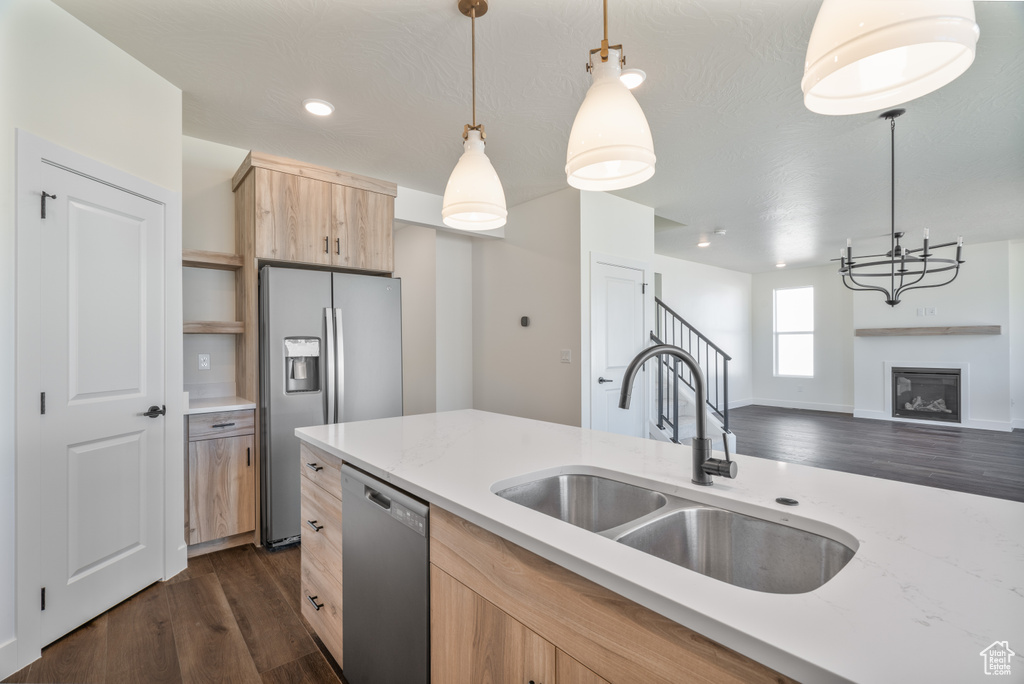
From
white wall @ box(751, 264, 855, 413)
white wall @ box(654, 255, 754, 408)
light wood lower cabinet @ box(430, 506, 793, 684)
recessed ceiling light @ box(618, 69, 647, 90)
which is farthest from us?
white wall @ box(751, 264, 855, 413)

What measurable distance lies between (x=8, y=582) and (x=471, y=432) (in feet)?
5.99

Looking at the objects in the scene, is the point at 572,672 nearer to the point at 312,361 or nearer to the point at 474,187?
the point at 474,187

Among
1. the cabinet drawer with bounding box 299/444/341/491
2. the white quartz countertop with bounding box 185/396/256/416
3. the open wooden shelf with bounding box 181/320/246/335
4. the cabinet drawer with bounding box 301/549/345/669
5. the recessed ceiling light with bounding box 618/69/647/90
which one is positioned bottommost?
the cabinet drawer with bounding box 301/549/345/669

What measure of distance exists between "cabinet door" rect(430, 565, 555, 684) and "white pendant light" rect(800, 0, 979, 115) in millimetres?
1202

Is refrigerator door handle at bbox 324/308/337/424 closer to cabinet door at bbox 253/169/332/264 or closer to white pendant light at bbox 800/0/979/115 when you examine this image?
cabinet door at bbox 253/169/332/264

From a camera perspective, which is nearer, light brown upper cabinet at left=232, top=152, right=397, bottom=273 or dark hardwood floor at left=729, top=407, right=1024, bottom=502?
light brown upper cabinet at left=232, top=152, right=397, bottom=273

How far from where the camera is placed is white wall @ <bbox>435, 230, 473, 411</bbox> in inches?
187

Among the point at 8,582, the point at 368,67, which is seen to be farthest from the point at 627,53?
the point at 8,582

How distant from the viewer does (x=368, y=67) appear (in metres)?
2.32

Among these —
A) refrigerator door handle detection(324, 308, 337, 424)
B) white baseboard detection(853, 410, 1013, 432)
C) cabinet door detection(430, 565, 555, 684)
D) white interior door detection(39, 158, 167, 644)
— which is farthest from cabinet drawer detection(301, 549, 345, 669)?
white baseboard detection(853, 410, 1013, 432)

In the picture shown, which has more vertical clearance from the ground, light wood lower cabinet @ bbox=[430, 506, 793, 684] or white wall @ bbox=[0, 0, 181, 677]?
white wall @ bbox=[0, 0, 181, 677]

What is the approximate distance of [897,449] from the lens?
5438mm

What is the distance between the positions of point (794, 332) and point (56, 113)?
983cm

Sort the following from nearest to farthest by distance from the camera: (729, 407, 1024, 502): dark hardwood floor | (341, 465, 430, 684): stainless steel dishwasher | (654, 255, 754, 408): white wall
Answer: (341, 465, 430, 684): stainless steel dishwasher → (729, 407, 1024, 502): dark hardwood floor → (654, 255, 754, 408): white wall
